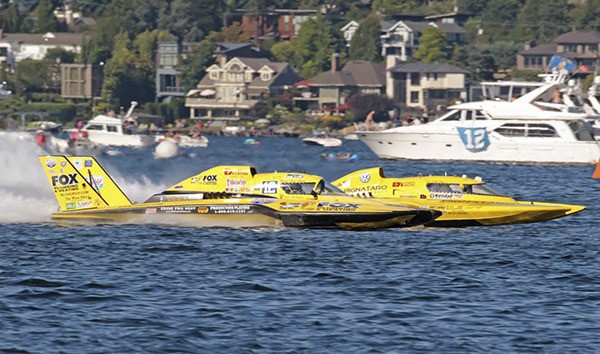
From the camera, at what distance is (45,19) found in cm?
18462

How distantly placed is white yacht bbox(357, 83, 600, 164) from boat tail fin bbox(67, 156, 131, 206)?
144ft

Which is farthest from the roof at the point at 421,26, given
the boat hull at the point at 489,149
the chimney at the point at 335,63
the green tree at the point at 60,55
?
the boat hull at the point at 489,149

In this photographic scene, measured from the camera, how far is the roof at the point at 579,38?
16600 cm

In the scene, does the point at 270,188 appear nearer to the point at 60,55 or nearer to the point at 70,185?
the point at 70,185

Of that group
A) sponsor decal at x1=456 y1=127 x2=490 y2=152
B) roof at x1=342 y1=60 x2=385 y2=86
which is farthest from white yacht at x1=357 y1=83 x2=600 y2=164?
roof at x1=342 y1=60 x2=385 y2=86

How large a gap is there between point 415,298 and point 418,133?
54074 millimetres

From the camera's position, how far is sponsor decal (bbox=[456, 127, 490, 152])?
75.2m

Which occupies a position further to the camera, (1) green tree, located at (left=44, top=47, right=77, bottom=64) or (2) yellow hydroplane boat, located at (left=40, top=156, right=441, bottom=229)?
(1) green tree, located at (left=44, top=47, right=77, bottom=64)

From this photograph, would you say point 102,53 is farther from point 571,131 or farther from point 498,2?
point 571,131

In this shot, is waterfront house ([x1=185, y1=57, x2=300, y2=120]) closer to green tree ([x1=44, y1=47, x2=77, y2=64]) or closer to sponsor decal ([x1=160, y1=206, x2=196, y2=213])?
green tree ([x1=44, y1=47, x2=77, y2=64])

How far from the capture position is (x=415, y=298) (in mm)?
23609

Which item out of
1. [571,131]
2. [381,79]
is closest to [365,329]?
[571,131]

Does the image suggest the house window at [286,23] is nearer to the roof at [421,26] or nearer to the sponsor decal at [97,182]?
the roof at [421,26]

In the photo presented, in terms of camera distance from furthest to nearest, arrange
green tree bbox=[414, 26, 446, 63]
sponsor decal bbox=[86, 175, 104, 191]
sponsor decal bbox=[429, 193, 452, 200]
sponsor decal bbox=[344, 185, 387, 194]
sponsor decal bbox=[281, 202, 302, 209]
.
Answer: green tree bbox=[414, 26, 446, 63]
sponsor decal bbox=[344, 185, 387, 194]
sponsor decal bbox=[429, 193, 452, 200]
sponsor decal bbox=[86, 175, 104, 191]
sponsor decal bbox=[281, 202, 302, 209]
